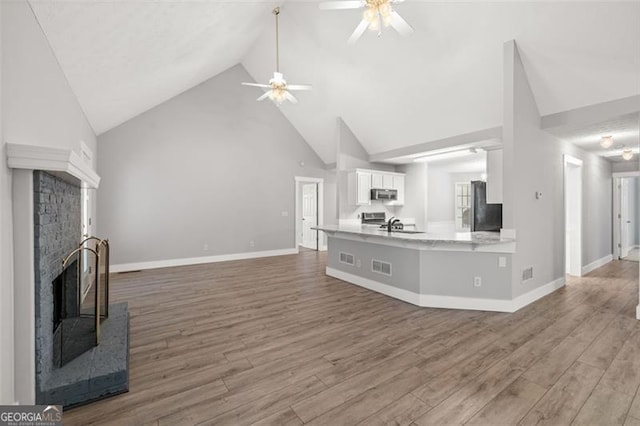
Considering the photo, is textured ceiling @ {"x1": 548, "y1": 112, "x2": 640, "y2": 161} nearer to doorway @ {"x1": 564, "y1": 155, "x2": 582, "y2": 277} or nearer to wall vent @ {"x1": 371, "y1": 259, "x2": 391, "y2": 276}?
doorway @ {"x1": 564, "y1": 155, "x2": 582, "y2": 277}

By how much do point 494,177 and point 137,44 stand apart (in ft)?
16.5

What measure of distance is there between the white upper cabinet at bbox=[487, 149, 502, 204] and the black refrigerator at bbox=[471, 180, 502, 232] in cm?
63

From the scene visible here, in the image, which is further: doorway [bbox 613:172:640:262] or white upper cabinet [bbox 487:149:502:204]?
doorway [bbox 613:172:640:262]

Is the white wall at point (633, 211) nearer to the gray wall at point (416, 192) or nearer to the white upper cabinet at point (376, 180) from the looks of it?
the gray wall at point (416, 192)

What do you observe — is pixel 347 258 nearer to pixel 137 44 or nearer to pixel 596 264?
pixel 137 44

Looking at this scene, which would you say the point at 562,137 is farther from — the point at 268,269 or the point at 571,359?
the point at 268,269

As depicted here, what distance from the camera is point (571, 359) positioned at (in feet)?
8.02

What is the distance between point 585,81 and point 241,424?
200 inches

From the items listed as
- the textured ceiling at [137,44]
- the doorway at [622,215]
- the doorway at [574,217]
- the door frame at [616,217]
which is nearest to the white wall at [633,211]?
the doorway at [622,215]

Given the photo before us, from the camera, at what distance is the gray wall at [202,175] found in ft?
18.8

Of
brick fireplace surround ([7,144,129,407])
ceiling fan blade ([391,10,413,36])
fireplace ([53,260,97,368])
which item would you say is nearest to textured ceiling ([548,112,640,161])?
ceiling fan blade ([391,10,413,36])

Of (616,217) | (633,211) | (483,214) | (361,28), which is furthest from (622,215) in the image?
(361,28)

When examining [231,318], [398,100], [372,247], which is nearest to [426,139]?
[398,100]

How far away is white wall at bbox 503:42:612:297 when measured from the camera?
357 centimetres
